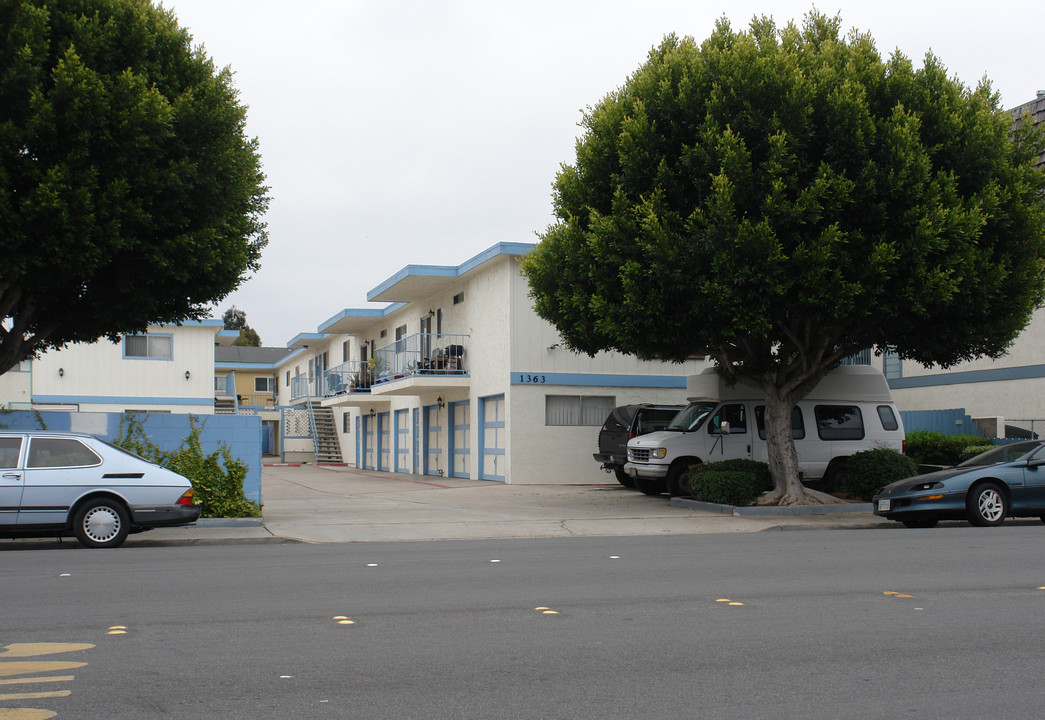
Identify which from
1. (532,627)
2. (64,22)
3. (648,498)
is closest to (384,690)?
(532,627)

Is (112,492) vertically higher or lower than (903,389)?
lower

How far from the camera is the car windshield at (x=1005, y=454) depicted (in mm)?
14148

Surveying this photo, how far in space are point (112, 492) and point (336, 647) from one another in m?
6.91

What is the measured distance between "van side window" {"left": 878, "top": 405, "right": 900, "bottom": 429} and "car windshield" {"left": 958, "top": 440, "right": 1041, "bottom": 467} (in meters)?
4.59

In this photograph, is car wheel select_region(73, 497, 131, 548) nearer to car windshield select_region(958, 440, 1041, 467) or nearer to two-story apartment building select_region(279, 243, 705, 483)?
car windshield select_region(958, 440, 1041, 467)

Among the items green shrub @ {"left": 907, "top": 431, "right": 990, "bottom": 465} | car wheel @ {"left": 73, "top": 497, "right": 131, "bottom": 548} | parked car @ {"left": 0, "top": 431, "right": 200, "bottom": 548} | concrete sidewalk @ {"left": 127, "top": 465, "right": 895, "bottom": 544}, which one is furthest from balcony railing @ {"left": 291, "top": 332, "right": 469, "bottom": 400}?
car wheel @ {"left": 73, "top": 497, "right": 131, "bottom": 548}

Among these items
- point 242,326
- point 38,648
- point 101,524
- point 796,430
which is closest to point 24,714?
point 38,648

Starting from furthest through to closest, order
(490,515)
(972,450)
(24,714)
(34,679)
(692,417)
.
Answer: (972,450)
(692,417)
(490,515)
(34,679)
(24,714)

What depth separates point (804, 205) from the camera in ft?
46.1

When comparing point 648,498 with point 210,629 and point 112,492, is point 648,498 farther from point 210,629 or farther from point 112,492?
point 210,629

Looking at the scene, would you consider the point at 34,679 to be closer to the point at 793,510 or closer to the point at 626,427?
the point at 793,510

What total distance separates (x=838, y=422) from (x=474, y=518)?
7572 mm

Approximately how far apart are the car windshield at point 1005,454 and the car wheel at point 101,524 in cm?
1162

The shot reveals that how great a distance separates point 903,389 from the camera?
27391mm
